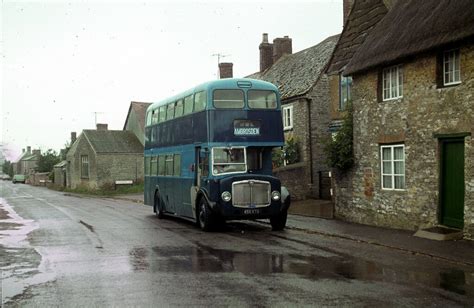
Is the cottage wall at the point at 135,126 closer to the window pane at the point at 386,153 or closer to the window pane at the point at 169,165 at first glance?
the window pane at the point at 169,165

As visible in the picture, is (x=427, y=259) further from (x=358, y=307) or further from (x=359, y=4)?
(x=359, y=4)

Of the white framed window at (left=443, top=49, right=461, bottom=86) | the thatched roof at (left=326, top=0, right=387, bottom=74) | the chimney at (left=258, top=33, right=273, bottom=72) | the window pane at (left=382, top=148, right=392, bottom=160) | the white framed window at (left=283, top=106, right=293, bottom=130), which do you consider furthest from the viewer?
the chimney at (left=258, top=33, right=273, bottom=72)

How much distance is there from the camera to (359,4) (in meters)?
22.5

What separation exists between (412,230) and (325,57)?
18.8m

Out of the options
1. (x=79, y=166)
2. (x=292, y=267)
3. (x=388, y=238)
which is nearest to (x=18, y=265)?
(x=292, y=267)

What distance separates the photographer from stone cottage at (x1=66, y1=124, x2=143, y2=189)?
52.7 meters

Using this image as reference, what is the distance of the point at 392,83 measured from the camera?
17250mm

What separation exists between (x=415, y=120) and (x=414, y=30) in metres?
2.50

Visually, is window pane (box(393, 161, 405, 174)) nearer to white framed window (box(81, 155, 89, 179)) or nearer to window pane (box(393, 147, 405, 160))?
window pane (box(393, 147, 405, 160))

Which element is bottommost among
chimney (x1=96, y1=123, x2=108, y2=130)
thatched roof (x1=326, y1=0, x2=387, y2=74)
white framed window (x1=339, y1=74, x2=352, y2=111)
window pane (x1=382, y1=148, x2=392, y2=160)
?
window pane (x1=382, y1=148, x2=392, y2=160)

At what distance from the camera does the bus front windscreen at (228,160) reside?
664 inches

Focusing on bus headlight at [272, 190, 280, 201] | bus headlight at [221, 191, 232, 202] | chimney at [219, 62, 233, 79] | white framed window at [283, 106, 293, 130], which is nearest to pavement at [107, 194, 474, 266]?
bus headlight at [272, 190, 280, 201]

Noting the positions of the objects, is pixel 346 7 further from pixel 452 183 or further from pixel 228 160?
pixel 452 183

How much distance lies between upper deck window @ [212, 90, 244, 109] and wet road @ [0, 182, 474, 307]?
382 centimetres
